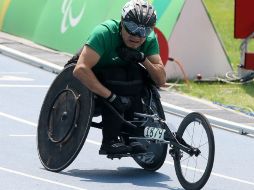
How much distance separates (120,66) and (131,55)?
28 cm

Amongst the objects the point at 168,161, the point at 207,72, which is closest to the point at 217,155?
the point at 168,161

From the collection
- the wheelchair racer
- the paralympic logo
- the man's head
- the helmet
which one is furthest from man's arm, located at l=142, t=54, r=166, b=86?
the paralympic logo

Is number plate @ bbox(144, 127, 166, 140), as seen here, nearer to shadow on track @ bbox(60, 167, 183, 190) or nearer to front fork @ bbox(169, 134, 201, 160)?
front fork @ bbox(169, 134, 201, 160)

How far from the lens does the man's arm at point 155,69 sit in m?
10.6

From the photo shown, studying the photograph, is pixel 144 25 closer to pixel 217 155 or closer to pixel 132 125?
pixel 132 125

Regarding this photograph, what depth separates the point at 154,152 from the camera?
11.0m

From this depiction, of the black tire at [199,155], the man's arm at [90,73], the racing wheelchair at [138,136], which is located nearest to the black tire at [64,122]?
the racing wheelchair at [138,136]

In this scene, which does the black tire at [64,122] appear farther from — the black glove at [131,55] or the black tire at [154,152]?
the black tire at [154,152]

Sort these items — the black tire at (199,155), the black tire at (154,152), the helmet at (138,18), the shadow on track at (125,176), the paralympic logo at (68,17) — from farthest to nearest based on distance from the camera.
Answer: the paralympic logo at (68,17) → the black tire at (154,152) → the shadow on track at (125,176) → the helmet at (138,18) → the black tire at (199,155)

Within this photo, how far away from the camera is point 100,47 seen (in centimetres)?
1046

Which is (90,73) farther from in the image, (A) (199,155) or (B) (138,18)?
(A) (199,155)

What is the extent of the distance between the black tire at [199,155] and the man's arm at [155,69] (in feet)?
1.63

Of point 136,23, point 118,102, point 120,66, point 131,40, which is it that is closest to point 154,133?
→ point 118,102

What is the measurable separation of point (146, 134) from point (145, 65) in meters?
0.70
